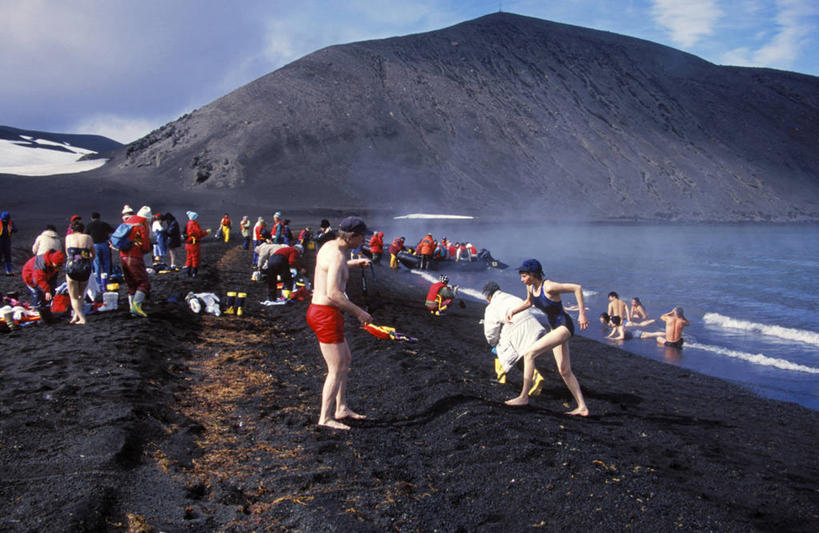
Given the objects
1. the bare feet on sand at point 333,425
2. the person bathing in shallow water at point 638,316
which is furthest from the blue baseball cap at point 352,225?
the person bathing in shallow water at point 638,316

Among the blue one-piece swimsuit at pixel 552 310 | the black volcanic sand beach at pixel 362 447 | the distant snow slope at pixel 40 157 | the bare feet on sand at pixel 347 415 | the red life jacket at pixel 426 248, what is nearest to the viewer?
the black volcanic sand beach at pixel 362 447

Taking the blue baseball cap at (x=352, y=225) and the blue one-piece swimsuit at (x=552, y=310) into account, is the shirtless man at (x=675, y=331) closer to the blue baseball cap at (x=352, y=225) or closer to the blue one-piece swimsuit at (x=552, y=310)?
the blue one-piece swimsuit at (x=552, y=310)

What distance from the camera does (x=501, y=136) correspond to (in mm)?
105000

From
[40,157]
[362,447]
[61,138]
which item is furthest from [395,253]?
[61,138]

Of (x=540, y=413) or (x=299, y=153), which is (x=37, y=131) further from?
(x=540, y=413)

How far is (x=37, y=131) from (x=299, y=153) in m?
114

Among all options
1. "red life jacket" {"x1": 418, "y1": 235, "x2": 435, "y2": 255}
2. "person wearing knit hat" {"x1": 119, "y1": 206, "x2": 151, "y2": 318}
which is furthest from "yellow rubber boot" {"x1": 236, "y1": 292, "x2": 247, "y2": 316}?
"red life jacket" {"x1": 418, "y1": 235, "x2": 435, "y2": 255}

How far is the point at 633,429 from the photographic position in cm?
617

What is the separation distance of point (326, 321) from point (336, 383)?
704 millimetres

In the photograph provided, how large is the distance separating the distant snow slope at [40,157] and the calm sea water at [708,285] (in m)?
61.9

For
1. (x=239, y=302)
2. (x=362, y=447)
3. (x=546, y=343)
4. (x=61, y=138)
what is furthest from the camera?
(x=61, y=138)

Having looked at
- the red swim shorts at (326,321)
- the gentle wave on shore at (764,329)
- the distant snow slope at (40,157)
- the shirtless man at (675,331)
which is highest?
the distant snow slope at (40,157)

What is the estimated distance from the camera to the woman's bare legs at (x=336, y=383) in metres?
5.00

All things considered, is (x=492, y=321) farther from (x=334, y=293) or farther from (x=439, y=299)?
(x=439, y=299)
